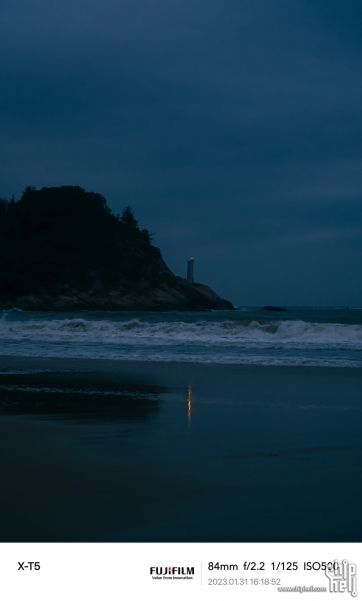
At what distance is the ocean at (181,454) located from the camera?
2910 mm

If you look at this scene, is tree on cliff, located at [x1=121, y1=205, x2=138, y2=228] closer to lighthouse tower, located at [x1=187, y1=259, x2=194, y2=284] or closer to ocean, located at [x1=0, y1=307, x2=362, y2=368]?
lighthouse tower, located at [x1=187, y1=259, x2=194, y2=284]

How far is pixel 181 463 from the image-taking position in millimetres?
4117

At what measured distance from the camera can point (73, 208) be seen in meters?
86.2

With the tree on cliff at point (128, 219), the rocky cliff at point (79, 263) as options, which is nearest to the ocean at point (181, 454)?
the rocky cliff at point (79, 263)

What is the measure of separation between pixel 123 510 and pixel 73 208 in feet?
283

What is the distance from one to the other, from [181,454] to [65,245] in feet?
262

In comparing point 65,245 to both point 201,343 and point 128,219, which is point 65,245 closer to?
point 128,219

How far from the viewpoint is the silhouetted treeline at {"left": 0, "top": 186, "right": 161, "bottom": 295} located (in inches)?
3029

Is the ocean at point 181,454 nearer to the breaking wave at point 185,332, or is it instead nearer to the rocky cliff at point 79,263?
the breaking wave at point 185,332
